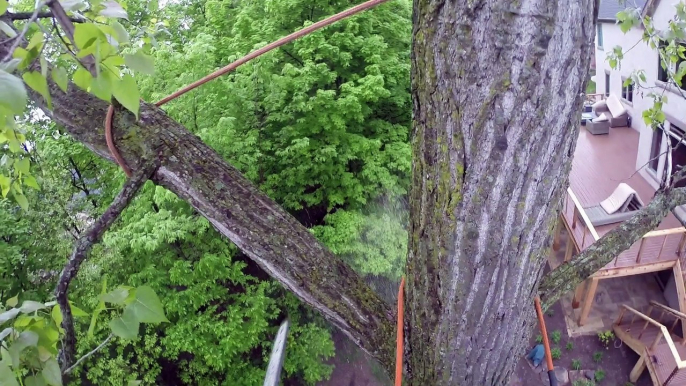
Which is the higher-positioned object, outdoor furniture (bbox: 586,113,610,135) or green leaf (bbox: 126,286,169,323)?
green leaf (bbox: 126,286,169,323)

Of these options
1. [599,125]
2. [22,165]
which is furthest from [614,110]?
[22,165]

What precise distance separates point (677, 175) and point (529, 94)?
172 cm

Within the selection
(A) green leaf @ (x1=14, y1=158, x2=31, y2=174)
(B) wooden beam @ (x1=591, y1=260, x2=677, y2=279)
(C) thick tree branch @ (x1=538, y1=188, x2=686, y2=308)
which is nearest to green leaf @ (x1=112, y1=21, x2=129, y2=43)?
(A) green leaf @ (x1=14, y1=158, x2=31, y2=174)

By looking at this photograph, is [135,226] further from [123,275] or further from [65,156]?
[65,156]

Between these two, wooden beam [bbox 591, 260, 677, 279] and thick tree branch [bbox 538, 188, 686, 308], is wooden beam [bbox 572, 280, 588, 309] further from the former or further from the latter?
thick tree branch [bbox 538, 188, 686, 308]

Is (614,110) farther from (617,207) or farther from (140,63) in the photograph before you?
(140,63)

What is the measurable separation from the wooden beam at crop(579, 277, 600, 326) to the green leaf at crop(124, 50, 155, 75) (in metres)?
7.38

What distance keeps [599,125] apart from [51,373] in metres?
11.6

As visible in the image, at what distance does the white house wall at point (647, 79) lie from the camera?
25.0 ft

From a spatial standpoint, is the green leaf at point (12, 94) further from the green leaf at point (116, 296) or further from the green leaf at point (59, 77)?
the green leaf at point (116, 296)

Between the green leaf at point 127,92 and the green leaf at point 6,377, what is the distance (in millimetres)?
437

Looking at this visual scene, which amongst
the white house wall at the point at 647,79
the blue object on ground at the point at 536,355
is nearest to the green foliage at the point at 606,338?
the blue object on ground at the point at 536,355

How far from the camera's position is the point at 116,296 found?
79cm

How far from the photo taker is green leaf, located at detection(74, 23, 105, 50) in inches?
23.2
